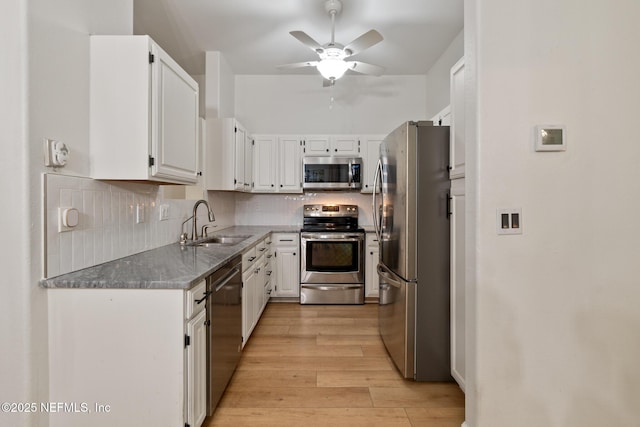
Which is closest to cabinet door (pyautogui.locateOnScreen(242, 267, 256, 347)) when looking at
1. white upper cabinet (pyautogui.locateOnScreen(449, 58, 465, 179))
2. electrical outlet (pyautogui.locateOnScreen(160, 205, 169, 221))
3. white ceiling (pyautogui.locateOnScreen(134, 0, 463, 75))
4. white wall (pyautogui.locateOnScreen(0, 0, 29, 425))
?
electrical outlet (pyautogui.locateOnScreen(160, 205, 169, 221))

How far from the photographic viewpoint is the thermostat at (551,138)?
145cm

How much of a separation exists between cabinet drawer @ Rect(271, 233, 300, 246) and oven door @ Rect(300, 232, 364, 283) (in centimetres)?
10

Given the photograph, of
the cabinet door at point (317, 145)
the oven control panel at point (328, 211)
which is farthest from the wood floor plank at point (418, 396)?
the cabinet door at point (317, 145)

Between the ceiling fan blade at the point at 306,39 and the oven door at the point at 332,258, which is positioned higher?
the ceiling fan blade at the point at 306,39

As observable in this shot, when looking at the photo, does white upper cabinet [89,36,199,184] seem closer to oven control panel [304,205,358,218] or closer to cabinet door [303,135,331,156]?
cabinet door [303,135,331,156]

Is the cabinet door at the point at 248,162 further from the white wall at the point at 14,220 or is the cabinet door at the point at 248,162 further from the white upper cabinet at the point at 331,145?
the white wall at the point at 14,220

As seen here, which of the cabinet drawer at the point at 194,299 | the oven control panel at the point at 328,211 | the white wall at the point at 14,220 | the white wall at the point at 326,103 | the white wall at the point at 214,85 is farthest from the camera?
the white wall at the point at 326,103

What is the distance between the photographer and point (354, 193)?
4457 millimetres

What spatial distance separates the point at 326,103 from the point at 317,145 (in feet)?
2.46

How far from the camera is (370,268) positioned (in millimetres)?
3889

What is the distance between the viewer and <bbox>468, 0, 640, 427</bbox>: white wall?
4.76ft

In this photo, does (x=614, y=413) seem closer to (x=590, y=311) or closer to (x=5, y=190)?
(x=590, y=311)

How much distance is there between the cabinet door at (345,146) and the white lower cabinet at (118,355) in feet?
10.3

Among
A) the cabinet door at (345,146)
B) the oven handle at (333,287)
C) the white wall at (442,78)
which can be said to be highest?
the white wall at (442,78)
